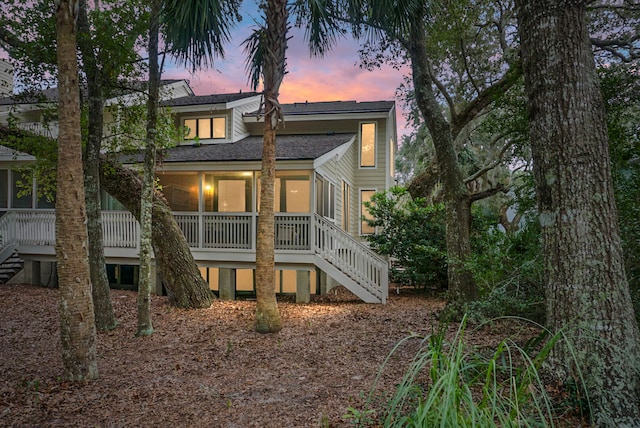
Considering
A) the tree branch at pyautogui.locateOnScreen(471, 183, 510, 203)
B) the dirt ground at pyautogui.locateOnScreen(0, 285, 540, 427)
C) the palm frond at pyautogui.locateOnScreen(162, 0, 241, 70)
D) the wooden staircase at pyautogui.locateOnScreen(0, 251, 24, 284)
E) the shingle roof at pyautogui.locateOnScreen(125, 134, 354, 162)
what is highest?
the palm frond at pyautogui.locateOnScreen(162, 0, 241, 70)

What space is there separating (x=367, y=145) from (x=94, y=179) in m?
10.7

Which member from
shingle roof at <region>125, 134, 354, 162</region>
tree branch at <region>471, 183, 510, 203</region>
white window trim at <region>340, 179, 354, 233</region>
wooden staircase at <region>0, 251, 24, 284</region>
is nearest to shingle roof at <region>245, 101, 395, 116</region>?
shingle roof at <region>125, 134, 354, 162</region>

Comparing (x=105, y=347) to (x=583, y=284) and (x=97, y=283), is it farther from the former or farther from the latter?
(x=583, y=284)

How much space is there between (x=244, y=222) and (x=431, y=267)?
18.3 ft

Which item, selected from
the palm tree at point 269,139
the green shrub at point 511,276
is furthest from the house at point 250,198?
the green shrub at point 511,276

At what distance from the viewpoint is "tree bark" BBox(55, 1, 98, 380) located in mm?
5125

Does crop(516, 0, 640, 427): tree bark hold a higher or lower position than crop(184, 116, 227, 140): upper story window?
lower

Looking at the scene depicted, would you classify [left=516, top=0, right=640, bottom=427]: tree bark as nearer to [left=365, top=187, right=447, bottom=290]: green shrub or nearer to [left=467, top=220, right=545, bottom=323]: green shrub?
[left=467, top=220, right=545, bottom=323]: green shrub

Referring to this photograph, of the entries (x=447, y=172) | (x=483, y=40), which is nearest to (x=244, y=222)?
(x=447, y=172)

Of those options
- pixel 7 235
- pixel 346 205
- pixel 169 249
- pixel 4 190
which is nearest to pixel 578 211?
pixel 169 249

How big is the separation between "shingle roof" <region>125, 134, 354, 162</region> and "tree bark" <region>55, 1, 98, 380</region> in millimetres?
5129

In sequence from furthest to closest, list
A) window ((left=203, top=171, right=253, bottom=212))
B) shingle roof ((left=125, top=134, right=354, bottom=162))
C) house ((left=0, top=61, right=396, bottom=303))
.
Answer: window ((left=203, top=171, right=253, bottom=212)) → shingle roof ((left=125, top=134, right=354, bottom=162)) → house ((left=0, top=61, right=396, bottom=303))

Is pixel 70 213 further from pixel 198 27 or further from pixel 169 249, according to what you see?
pixel 169 249

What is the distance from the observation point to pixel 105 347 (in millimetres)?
7191
